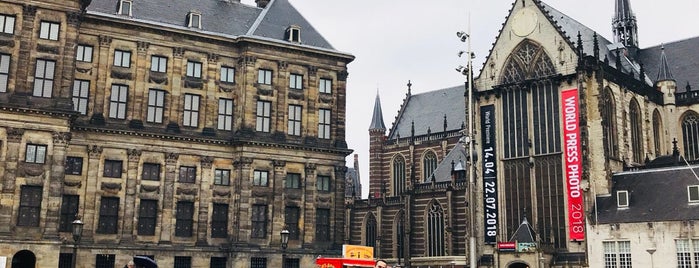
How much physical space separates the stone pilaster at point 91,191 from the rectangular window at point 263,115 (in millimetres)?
10125

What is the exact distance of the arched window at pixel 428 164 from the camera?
76938mm

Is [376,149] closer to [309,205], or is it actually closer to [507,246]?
[507,246]

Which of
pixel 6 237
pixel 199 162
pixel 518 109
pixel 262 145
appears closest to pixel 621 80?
pixel 518 109

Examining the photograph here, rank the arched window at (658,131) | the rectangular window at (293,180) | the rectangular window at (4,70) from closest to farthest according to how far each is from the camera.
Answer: the rectangular window at (4,70) < the rectangular window at (293,180) < the arched window at (658,131)

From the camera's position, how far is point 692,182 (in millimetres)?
45969

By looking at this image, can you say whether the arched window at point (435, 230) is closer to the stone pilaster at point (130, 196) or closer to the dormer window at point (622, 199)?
the dormer window at point (622, 199)

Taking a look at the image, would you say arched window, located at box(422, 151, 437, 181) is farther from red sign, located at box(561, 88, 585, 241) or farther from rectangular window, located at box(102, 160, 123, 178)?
rectangular window, located at box(102, 160, 123, 178)

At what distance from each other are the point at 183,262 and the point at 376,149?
42.1 metres

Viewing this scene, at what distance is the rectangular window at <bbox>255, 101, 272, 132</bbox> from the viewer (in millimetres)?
46062

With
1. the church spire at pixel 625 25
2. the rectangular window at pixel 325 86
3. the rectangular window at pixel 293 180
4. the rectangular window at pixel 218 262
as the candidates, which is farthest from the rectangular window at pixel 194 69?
the church spire at pixel 625 25

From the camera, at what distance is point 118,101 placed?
4272cm

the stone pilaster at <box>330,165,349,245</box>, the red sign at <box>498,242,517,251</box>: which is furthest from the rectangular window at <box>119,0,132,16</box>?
the red sign at <box>498,242,517,251</box>

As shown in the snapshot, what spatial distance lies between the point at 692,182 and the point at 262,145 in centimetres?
2840

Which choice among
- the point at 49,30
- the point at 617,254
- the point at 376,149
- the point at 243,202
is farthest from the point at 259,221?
the point at 376,149
